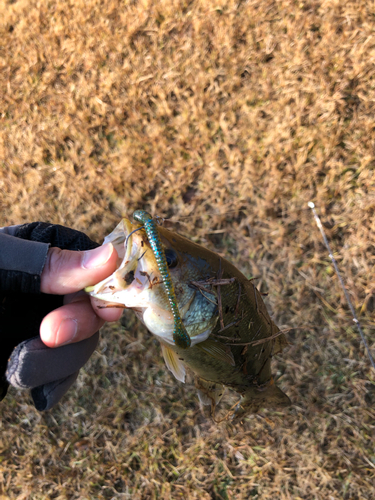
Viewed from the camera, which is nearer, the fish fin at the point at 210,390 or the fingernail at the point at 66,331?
the fingernail at the point at 66,331

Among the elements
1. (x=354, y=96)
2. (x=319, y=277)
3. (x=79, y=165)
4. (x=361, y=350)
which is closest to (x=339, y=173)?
(x=354, y=96)

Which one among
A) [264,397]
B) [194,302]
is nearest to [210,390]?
[264,397]

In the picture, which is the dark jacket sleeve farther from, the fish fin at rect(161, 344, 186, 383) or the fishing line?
the fishing line

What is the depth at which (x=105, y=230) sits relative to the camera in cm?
351

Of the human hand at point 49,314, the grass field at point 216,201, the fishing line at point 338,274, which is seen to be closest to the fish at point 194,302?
the human hand at point 49,314

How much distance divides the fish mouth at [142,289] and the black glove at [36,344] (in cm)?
54

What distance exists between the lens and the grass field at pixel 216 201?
124 inches

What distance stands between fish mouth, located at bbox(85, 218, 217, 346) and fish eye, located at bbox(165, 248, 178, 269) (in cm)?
6

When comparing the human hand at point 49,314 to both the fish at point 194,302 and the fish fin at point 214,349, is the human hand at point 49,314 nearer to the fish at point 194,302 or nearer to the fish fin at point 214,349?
the fish at point 194,302

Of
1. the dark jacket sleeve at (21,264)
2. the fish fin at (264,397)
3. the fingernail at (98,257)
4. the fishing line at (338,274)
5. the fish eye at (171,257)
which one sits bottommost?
the fish fin at (264,397)

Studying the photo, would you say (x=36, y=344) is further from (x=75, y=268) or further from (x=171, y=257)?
(x=171, y=257)

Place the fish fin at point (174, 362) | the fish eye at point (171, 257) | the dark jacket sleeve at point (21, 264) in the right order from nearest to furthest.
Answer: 1. the fish eye at point (171, 257)
2. the dark jacket sleeve at point (21, 264)
3. the fish fin at point (174, 362)

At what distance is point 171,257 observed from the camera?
1706 millimetres

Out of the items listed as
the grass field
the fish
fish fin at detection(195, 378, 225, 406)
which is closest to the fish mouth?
the fish
